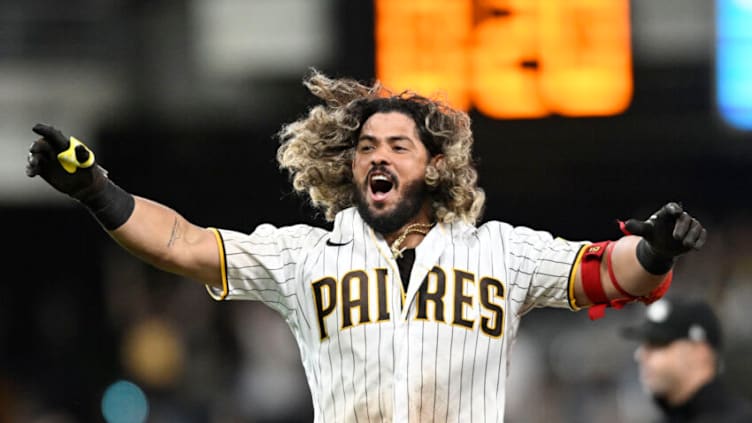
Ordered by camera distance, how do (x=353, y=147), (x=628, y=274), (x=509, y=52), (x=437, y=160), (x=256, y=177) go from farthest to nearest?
(x=256, y=177) → (x=509, y=52) → (x=353, y=147) → (x=437, y=160) → (x=628, y=274)

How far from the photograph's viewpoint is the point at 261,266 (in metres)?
4.73

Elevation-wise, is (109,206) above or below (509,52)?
below

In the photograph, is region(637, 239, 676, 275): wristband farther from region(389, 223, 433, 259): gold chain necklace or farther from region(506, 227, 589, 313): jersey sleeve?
region(389, 223, 433, 259): gold chain necklace

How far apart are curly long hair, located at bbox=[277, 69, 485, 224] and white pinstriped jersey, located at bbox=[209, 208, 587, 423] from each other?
0.12 meters

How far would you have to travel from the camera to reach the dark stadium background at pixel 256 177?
9109 millimetres

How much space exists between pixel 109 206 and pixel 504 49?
14.0 feet

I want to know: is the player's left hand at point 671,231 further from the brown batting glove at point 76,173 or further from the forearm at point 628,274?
the brown batting glove at point 76,173

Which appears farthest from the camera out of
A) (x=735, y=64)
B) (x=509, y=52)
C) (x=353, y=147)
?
(x=735, y=64)

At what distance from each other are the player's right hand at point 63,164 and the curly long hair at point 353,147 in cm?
83

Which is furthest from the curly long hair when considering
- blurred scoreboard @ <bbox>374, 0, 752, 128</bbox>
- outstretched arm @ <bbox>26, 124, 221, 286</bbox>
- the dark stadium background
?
the dark stadium background

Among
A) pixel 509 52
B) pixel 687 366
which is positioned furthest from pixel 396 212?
pixel 509 52

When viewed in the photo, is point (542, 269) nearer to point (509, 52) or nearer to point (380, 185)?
point (380, 185)

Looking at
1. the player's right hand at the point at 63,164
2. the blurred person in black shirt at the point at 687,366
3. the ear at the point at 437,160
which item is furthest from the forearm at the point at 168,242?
the blurred person in black shirt at the point at 687,366

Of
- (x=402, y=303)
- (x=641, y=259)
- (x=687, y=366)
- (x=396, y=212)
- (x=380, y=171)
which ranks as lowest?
(x=687, y=366)
